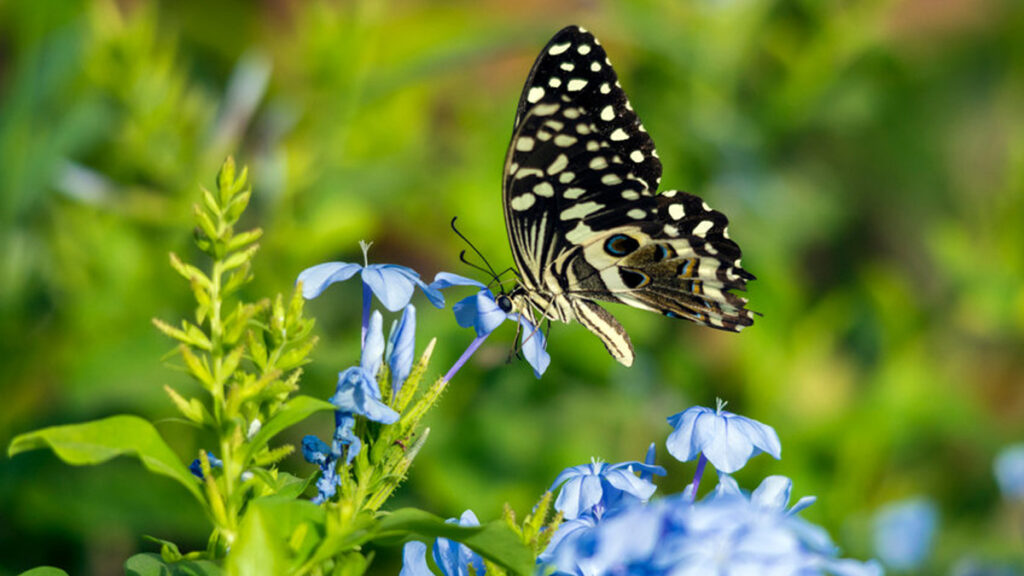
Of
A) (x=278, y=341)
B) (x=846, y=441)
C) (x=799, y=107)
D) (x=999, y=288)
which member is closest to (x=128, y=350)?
(x=278, y=341)

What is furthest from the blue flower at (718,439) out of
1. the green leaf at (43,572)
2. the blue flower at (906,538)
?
the blue flower at (906,538)

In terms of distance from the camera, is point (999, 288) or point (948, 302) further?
point (948, 302)

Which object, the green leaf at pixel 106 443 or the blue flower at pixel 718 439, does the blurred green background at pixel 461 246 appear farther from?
the green leaf at pixel 106 443

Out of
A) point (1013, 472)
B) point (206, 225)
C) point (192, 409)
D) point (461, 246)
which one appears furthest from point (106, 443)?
point (461, 246)

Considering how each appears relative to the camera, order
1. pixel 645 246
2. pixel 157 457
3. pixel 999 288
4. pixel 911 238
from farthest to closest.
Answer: pixel 911 238 → pixel 999 288 → pixel 645 246 → pixel 157 457

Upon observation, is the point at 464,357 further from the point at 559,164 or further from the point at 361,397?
the point at 559,164

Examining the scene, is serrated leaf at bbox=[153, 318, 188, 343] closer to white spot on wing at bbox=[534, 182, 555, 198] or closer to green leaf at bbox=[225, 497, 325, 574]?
green leaf at bbox=[225, 497, 325, 574]

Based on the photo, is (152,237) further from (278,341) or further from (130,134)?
(278,341)
